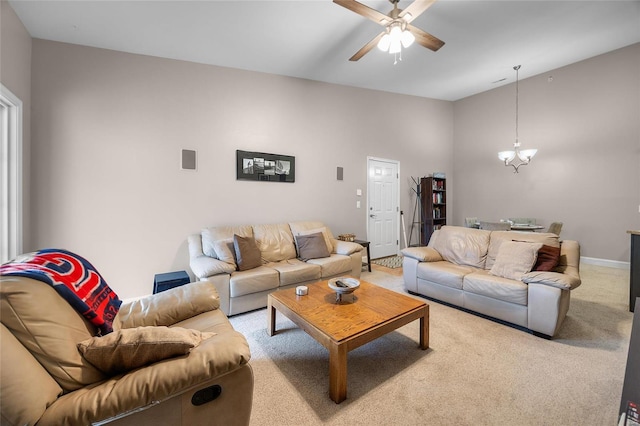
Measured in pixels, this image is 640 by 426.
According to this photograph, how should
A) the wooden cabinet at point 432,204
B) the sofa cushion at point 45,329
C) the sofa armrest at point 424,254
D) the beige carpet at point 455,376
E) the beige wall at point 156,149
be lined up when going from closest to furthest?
the sofa cushion at point 45,329
the beige carpet at point 455,376
the beige wall at point 156,149
the sofa armrest at point 424,254
the wooden cabinet at point 432,204

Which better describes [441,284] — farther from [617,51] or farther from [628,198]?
[617,51]

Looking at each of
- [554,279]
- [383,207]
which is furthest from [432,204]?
[554,279]

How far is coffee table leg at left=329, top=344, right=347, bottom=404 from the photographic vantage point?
1.58m

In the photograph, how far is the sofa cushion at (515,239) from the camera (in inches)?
107

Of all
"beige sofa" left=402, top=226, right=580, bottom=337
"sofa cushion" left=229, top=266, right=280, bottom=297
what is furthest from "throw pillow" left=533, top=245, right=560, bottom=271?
"sofa cushion" left=229, top=266, right=280, bottom=297

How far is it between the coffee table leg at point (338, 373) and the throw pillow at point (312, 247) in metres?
1.98

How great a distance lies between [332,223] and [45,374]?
4052mm

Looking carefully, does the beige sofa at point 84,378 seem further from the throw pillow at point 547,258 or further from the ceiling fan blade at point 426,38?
the ceiling fan blade at point 426,38

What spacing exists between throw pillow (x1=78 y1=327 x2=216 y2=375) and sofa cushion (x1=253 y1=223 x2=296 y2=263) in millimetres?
2431

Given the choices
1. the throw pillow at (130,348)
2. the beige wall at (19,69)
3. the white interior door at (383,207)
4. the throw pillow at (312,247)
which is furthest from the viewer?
the white interior door at (383,207)

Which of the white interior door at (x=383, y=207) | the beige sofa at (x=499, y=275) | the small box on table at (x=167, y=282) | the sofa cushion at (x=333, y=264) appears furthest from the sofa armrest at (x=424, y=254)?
the small box on table at (x=167, y=282)

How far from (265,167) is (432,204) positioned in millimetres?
3757

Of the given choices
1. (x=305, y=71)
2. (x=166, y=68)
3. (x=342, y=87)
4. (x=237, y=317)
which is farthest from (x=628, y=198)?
(x=166, y=68)

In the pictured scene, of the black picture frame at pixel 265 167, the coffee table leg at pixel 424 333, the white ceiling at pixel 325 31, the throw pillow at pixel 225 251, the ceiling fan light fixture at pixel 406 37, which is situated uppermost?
the white ceiling at pixel 325 31
